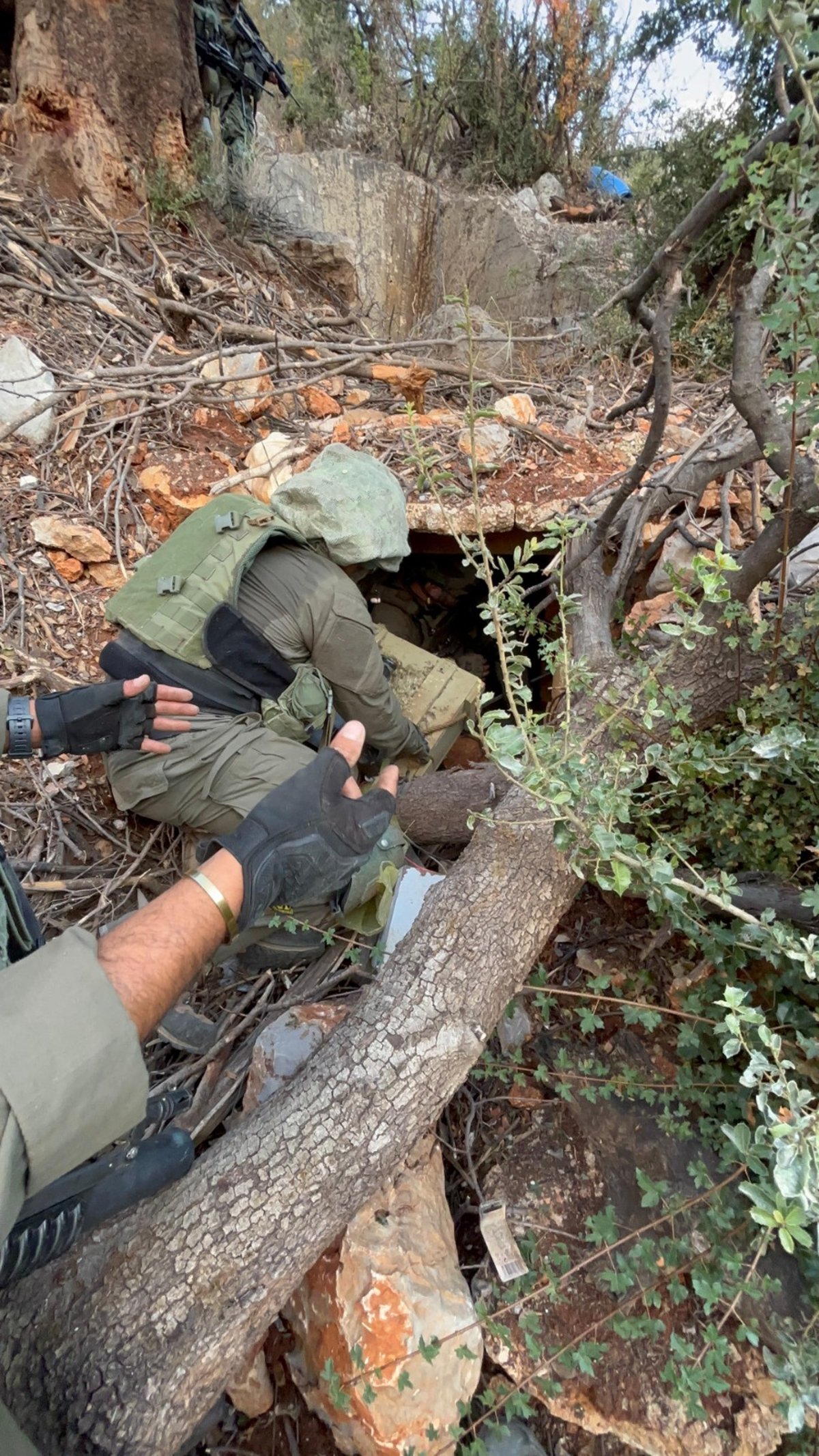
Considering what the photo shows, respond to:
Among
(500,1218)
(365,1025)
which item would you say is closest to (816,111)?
(365,1025)

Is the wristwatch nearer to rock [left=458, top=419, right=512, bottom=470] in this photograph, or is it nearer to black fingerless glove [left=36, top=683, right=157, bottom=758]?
black fingerless glove [left=36, top=683, right=157, bottom=758]

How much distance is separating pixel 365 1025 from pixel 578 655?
4.40 feet

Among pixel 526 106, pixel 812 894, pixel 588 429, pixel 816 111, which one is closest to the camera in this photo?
pixel 816 111

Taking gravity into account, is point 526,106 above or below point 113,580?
A: above

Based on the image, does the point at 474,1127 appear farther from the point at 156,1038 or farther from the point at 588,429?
the point at 588,429

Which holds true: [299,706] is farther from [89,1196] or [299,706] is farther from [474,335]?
[474,335]

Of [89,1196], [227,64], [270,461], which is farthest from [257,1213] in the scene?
[227,64]

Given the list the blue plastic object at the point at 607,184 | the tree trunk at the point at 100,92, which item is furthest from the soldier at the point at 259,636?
the blue plastic object at the point at 607,184

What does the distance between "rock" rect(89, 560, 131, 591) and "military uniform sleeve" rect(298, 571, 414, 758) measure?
99 centimetres

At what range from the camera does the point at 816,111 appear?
3.94 feet

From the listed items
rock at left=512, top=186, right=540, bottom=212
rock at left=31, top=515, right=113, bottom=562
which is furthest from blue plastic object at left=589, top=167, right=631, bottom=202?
rock at left=31, top=515, right=113, bottom=562

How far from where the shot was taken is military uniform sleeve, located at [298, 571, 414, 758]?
114 inches

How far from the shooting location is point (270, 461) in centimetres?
375

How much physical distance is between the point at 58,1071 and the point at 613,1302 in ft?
4.18
